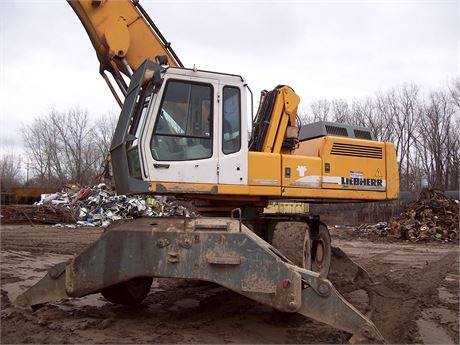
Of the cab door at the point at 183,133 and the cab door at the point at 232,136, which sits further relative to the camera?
the cab door at the point at 232,136

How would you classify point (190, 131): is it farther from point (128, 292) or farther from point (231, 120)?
point (128, 292)

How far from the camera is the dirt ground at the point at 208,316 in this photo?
5.07m

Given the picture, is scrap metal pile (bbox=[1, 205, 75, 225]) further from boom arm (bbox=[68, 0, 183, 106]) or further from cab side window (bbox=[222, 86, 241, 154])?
cab side window (bbox=[222, 86, 241, 154])

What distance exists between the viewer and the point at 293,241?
5840mm

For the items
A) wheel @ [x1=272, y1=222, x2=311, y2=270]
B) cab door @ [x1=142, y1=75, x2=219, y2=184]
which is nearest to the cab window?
cab door @ [x1=142, y1=75, x2=219, y2=184]

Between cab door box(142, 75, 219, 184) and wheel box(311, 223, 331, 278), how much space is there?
267cm

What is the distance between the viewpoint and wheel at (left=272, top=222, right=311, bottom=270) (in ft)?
18.9

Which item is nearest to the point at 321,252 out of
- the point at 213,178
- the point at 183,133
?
the point at 213,178

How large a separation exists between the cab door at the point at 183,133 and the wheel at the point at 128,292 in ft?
5.54

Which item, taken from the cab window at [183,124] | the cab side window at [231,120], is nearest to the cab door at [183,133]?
the cab window at [183,124]

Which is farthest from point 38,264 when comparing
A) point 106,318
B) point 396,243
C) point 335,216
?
point 335,216

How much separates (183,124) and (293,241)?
2.00 meters

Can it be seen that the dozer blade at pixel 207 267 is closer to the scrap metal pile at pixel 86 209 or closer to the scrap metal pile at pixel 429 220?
the scrap metal pile at pixel 86 209

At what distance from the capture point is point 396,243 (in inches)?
739
